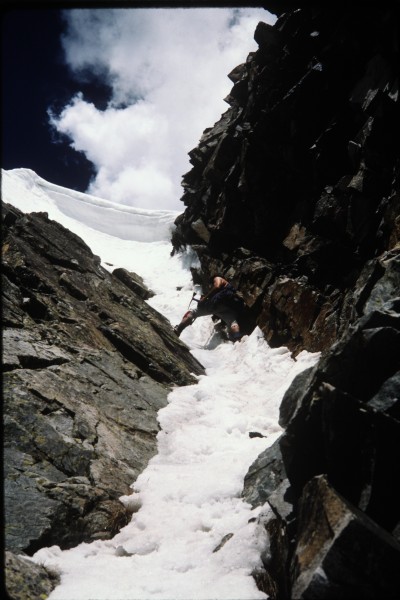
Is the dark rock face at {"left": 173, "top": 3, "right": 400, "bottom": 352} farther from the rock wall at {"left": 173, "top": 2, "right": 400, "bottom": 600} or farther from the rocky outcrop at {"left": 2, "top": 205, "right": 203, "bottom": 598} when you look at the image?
the rocky outcrop at {"left": 2, "top": 205, "right": 203, "bottom": 598}

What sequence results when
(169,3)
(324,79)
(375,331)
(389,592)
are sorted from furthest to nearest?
(324,79), (375,331), (389,592), (169,3)

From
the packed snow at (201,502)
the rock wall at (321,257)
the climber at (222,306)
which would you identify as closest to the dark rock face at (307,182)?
the rock wall at (321,257)

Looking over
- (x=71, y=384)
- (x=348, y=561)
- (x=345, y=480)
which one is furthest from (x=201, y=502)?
(x=71, y=384)

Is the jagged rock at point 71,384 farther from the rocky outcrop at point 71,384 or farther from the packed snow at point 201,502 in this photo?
the packed snow at point 201,502

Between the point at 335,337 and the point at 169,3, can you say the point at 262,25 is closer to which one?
the point at 335,337

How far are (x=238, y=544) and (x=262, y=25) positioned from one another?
71.1 ft

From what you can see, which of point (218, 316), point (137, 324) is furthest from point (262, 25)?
point (137, 324)

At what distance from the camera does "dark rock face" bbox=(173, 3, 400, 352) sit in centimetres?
1270

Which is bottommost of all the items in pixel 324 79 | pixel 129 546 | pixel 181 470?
pixel 129 546

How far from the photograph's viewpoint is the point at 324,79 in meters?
15.8

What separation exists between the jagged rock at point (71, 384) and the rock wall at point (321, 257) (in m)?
2.90

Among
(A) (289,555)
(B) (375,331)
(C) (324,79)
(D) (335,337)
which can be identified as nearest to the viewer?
(A) (289,555)

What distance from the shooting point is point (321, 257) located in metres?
14.7

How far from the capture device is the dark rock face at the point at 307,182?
1270 cm
